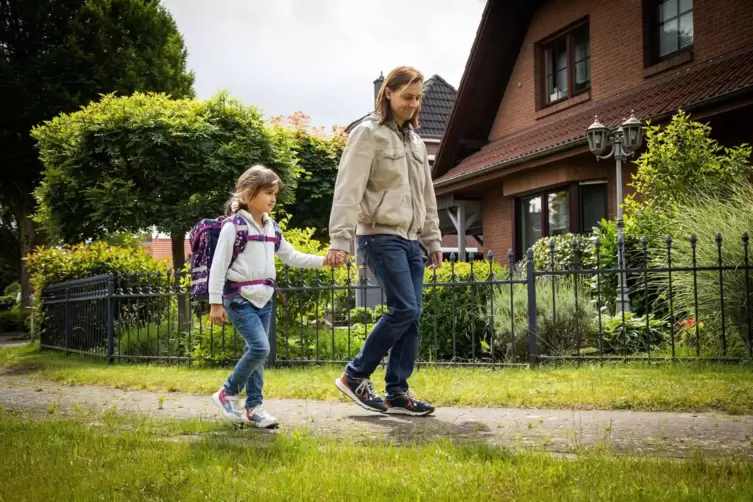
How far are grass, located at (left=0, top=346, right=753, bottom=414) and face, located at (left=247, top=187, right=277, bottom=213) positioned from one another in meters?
1.73

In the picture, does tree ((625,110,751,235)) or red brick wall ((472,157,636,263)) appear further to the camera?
red brick wall ((472,157,636,263))

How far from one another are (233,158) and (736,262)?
9420mm

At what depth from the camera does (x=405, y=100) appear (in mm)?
4707

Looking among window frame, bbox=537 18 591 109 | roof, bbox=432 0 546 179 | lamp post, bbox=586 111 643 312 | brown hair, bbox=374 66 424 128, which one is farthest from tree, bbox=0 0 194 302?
brown hair, bbox=374 66 424 128

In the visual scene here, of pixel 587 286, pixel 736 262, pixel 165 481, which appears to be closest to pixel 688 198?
pixel 587 286

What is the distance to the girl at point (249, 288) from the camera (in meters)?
4.51

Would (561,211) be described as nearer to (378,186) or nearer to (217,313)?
(378,186)

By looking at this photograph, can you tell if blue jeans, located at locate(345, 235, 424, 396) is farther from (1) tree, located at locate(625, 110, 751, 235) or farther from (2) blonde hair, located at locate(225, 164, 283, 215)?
(1) tree, located at locate(625, 110, 751, 235)

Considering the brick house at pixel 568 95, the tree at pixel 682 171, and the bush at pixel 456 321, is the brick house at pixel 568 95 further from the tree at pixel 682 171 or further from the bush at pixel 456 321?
the bush at pixel 456 321

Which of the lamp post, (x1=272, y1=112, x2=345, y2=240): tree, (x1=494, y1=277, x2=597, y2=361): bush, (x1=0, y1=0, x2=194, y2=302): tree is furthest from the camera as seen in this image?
(x1=0, y1=0, x2=194, y2=302): tree

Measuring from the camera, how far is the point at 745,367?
6203mm

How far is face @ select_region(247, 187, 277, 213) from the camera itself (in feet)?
15.3

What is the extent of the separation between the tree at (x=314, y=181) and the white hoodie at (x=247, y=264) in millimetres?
15416

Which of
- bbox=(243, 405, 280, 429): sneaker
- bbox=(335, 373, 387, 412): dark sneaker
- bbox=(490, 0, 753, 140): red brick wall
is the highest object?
bbox=(490, 0, 753, 140): red brick wall
